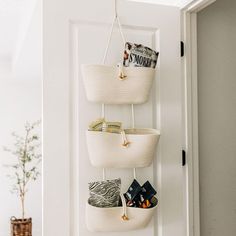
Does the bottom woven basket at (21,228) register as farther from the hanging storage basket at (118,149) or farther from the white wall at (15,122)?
the hanging storage basket at (118,149)

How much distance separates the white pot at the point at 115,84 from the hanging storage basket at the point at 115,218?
0.48 m

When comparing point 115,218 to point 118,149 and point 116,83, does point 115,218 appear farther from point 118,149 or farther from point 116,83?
point 116,83

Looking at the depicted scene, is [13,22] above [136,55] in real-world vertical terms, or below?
above

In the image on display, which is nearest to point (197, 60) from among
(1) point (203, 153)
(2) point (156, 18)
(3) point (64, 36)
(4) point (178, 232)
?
(2) point (156, 18)

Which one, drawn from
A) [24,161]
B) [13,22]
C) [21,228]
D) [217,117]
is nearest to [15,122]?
[24,161]

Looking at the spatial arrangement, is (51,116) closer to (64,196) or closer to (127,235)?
(64,196)

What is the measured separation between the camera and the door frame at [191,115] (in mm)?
1919

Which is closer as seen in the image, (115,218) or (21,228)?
(115,218)

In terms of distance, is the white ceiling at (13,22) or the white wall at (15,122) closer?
the white ceiling at (13,22)

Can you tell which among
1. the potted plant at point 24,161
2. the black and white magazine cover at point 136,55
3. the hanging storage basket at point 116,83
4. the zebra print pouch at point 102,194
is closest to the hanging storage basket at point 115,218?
the zebra print pouch at point 102,194

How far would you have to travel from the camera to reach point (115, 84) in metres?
1.59

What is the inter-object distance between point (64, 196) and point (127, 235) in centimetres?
37

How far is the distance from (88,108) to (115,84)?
0.61 ft

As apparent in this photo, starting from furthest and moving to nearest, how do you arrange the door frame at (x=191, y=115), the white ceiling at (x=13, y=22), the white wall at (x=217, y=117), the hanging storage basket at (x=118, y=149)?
the white ceiling at (x=13, y=22), the white wall at (x=217, y=117), the door frame at (x=191, y=115), the hanging storage basket at (x=118, y=149)
